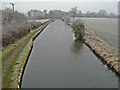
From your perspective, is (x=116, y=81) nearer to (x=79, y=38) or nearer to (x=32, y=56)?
(x=32, y=56)

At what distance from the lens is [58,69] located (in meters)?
16.1

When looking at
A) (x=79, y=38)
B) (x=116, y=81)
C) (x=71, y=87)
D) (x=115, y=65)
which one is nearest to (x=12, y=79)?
(x=71, y=87)

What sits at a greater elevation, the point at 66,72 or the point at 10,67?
the point at 10,67

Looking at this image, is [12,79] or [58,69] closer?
[12,79]

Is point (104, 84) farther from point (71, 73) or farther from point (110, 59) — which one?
point (110, 59)

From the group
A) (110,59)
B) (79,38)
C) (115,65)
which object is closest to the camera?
(115,65)

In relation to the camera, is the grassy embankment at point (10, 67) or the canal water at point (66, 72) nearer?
the grassy embankment at point (10, 67)

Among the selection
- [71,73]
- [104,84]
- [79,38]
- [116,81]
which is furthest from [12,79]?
[79,38]

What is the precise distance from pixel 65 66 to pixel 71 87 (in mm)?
4361

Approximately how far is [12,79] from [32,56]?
7977 millimetres

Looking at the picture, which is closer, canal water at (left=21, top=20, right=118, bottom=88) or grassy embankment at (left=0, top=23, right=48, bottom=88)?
grassy embankment at (left=0, top=23, right=48, bottom=88)

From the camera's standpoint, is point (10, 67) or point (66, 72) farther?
point (66, 72)

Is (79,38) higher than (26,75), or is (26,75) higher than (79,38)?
(79,38)

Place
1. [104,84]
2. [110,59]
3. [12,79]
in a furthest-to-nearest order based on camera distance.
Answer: [110,59], [104,84], [12,79]
